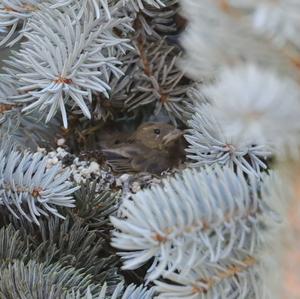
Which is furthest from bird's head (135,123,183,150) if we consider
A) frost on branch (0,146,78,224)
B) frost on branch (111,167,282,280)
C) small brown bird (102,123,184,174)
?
frost on branch (111,167,282,280)

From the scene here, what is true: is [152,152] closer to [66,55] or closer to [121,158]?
[121,158]

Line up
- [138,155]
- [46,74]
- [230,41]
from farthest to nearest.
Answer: [138,155]
[46,74]
[230,41]

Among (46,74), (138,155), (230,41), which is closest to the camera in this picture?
(230,41)

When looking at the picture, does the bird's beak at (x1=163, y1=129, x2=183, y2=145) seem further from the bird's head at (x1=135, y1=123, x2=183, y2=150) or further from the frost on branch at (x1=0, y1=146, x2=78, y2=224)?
the frost on branch at (x1=0, y1=146, x2=78, y2=224)

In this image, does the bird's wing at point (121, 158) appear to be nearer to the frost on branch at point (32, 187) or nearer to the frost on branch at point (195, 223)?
the frost on branch at point (32, 187)

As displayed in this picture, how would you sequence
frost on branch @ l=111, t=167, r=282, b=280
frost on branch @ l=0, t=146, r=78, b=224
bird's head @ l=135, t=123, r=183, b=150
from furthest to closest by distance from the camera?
1. bird's head @ l=135, t=123, r=183, b=150
2. frost on branch @ l=0, t=146, r=78, b=224
3. frost on branch @ l=111, t=167, r=282, b=280

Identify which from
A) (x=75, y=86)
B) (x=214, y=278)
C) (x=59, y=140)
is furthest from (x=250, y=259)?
(x=59, y=140)

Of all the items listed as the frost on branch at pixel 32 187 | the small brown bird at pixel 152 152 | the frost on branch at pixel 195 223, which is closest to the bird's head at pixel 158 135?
the small brown bird at pixel 152 152

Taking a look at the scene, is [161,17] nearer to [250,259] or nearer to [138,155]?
[138,155]
